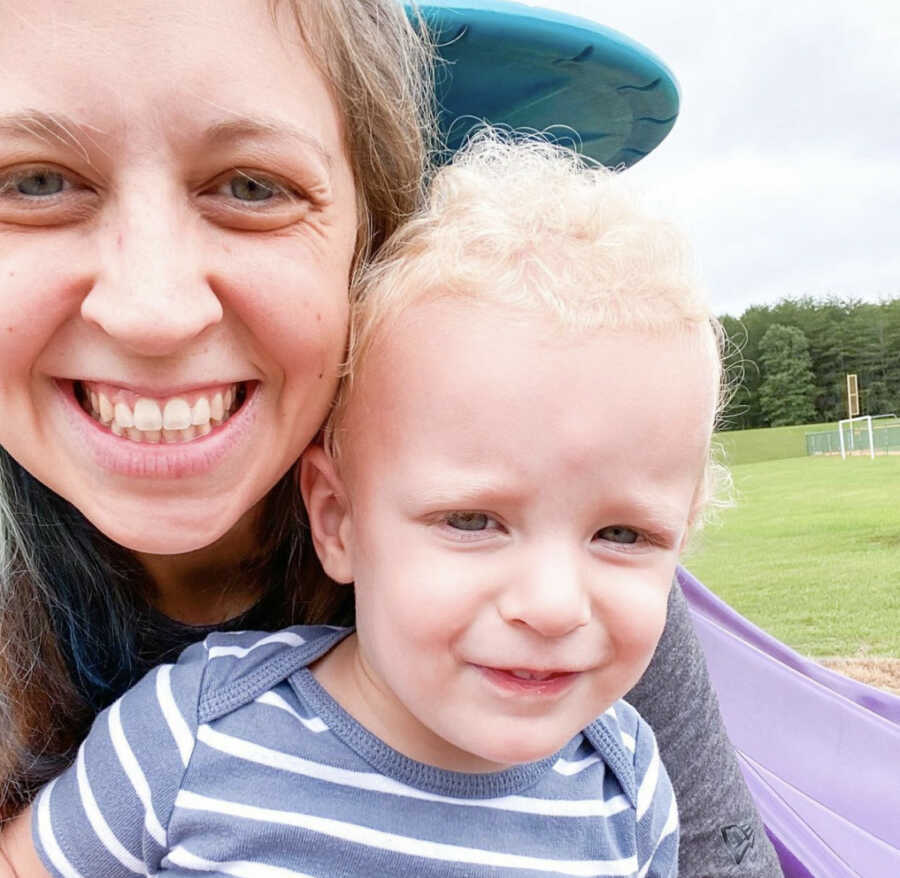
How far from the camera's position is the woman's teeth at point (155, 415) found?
1053 millimetres

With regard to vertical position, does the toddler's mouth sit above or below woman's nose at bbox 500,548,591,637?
above

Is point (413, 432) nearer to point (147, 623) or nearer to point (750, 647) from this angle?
point (147, 623)

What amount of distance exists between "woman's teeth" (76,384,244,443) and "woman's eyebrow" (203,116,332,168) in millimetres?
262

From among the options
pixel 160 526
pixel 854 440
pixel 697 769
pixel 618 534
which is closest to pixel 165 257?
pixel 160 526

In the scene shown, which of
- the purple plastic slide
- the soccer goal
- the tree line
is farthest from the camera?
the tree line

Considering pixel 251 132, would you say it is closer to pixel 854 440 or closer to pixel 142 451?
pixel 142 451

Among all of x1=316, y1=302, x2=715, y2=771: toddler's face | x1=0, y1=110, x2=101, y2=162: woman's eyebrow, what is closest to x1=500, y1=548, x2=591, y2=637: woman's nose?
x1=316, y1=302, x2=715, y2=771: toddler's face

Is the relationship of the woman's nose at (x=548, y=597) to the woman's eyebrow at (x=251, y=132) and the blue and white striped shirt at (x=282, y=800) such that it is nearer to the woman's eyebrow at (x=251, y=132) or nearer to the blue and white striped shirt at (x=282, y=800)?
the blue and white striped shirt at (x=282, y=800)

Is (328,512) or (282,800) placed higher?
(328,512)

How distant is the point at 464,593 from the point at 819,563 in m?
10.3

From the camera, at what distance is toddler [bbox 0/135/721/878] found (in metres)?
1.00

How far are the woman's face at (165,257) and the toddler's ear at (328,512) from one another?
0.18 feet

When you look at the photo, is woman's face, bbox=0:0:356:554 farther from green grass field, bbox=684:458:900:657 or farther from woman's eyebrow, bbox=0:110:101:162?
green grass field, bbox=684:458:900:657

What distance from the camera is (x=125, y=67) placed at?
3.08 feet
